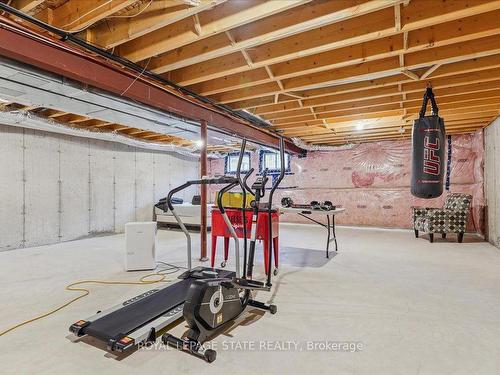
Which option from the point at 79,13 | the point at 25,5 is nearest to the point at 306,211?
the point at 79,13

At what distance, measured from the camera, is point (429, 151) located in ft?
9.74

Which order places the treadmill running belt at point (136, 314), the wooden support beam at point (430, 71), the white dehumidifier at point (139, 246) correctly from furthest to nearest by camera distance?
the white dehumidifier at point (139, 246) < the wooden support beam at point (430, 71) < the treadmill running belt at point (136, 314)

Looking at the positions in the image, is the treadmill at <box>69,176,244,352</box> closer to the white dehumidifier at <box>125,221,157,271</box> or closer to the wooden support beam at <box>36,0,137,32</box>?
the white dehumidifier at <box>125,221,157,271</box>

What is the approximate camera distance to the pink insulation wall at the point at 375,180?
21.7ft

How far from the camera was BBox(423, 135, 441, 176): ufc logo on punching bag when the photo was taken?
296cm

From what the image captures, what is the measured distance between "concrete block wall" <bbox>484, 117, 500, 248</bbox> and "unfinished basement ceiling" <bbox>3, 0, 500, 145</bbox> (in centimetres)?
91

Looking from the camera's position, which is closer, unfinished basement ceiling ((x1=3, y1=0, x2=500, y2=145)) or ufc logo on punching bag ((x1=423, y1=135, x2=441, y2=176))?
unfinished basement ceiling ((x1=3, y1=0, x2=500, y2=145))

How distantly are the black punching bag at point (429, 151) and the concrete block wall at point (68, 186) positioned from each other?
A: 631cm

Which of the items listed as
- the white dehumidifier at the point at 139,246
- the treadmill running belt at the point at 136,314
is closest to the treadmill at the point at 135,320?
the treadmill running belt at the point at 136,314

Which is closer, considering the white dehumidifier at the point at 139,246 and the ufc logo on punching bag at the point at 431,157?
the ufc logo on punching bag at the point at 431,157

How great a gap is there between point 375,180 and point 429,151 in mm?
4880

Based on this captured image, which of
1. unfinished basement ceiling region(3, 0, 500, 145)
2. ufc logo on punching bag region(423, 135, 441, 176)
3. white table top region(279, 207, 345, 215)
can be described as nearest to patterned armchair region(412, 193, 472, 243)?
unfinished basement ceiling region(3, 0, 500, 145)

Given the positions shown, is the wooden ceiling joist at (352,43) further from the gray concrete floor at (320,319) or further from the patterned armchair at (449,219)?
the patterned armchair at (449,219)

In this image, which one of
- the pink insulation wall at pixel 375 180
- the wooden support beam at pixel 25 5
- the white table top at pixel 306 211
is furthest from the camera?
the pink insulation wall at pixel 375 180
